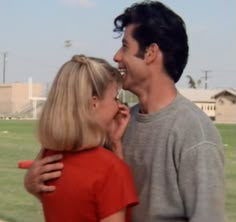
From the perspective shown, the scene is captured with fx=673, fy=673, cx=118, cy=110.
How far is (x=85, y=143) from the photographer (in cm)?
240

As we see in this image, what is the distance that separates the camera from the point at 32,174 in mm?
2715

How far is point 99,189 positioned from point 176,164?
0.32m

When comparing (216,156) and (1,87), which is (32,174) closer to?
(216,156)

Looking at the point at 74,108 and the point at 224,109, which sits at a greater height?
the point at 74,108

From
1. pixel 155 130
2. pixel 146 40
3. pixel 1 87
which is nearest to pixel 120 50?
pixel 146 40

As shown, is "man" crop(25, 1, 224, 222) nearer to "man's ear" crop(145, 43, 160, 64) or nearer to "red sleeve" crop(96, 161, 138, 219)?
"man's ear" crop(145, 43, 160, 64)

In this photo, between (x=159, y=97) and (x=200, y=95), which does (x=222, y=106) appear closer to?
(x=200, y=95)

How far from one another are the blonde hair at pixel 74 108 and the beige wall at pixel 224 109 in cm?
6764

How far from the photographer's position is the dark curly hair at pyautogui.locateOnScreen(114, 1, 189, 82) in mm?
2676

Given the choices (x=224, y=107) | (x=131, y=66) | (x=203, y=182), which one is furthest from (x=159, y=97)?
(x=224, y=107)

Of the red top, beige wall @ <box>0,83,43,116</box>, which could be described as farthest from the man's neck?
beige wall @ <box>0,83,43,116</box>

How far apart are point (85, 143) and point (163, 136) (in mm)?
338

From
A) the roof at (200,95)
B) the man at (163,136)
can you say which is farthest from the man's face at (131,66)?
the roof at (200,95)

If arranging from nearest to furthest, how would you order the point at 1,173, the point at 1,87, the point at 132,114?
the point at 132,114
the point at 1,173
the point at 1,87
